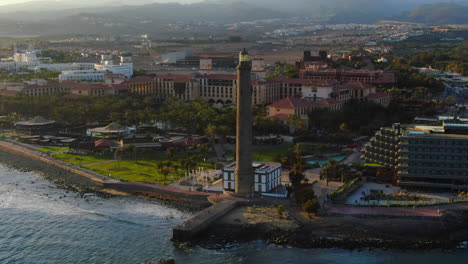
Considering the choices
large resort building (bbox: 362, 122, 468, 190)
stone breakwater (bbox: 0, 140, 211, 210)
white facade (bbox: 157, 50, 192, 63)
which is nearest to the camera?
large resort building (bbox: 362, 122, 468, 190)

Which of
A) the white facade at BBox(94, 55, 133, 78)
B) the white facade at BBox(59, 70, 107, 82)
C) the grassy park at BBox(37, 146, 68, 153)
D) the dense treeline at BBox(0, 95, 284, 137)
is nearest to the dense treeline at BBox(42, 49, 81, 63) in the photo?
the white facade at BBox(94, 55, 133, 78)

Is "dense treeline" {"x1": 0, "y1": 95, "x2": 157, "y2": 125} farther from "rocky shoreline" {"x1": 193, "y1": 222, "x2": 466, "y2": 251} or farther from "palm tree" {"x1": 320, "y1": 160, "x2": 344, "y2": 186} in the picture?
"rocky shoreline" {"x1": 193, "y1": 222, "x2": 466, "y2": 251}

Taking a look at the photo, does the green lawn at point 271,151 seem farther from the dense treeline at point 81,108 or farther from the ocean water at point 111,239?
Answer: the dense treeline at point 81,108

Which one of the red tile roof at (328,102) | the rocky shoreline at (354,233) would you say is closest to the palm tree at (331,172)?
the rocky shoreline at (354,233)

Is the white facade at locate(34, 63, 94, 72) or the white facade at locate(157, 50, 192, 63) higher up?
the white facade at locate(157, 50, 192, 63)

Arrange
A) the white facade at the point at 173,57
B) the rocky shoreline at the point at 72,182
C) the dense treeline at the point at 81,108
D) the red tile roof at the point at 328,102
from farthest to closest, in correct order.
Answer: the white facade at the point at 173,57 < the dense treeline at the point at 81,108 < the red tile roof at the point at 328,102 < the rocky shoreline at the point at 72,182

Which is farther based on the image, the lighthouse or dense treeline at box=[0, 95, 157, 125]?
dense treeline at box=[0, 95, 157, 125]

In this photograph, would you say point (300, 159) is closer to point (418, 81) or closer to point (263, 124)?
point (263, 124)
